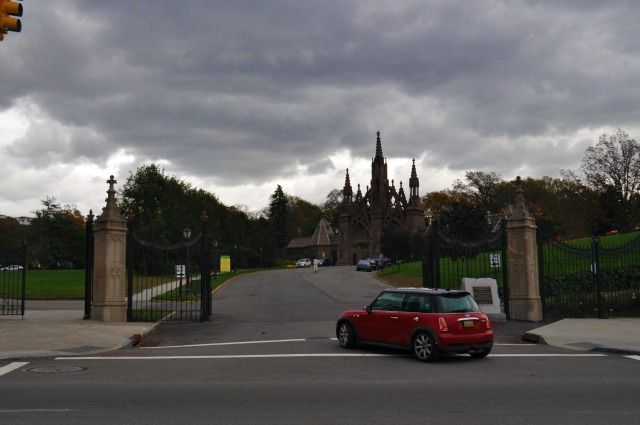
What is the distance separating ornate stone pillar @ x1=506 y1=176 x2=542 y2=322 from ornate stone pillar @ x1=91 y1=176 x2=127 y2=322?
1256 cm

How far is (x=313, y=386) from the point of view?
9.79 m

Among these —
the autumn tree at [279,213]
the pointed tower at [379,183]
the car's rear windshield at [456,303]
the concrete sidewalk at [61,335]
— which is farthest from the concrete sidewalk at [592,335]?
the autumn tree at [279,213]

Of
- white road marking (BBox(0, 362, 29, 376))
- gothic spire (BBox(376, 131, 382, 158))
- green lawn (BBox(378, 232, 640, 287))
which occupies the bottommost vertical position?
white road marking (BBox(0, 362, 29, 376))

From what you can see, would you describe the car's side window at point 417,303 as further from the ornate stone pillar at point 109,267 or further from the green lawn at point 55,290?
the green lawn at point 55,290

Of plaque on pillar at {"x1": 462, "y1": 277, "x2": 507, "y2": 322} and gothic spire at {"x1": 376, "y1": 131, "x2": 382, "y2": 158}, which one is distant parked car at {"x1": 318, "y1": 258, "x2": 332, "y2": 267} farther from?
plaque on pillar at {"x1": 462, "y1": 277, "x2": 507, "y2": 322}

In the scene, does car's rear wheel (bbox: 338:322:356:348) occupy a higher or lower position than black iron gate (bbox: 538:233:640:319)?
lower

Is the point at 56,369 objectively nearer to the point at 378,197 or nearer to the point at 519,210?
the point at 519,210

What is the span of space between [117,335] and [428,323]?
863 centimetres

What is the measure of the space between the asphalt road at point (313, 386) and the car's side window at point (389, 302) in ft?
3.26

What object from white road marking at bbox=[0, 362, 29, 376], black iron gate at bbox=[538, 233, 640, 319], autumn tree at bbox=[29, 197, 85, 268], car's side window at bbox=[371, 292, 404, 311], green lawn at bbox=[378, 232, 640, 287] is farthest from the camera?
autumn tree at bbox=[29, 197, 85, 268]

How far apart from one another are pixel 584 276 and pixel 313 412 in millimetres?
18832

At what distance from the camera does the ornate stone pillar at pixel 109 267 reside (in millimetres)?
20234

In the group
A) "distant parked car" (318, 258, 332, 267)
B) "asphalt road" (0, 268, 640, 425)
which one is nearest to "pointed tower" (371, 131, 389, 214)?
"distant parked car" (318, 258, 332, 267)

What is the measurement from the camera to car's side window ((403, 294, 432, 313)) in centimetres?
1298
